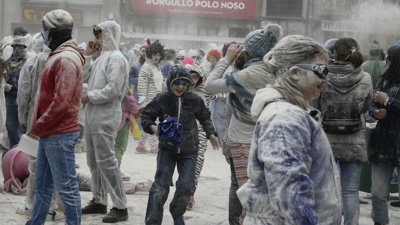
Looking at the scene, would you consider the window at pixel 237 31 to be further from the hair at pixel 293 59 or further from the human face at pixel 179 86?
the hair at pixel 293 59

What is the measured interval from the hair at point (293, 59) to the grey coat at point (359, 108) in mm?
2327

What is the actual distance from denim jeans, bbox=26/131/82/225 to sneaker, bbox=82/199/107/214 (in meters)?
1.23

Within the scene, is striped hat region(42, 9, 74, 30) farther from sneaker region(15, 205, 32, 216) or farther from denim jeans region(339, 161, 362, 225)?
denim jeans region(339, 161, 362, 225)

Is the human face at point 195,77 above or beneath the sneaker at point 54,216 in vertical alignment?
above

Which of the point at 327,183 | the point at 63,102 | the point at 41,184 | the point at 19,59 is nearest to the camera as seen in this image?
the point at 327,183

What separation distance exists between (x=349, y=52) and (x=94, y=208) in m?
3.12

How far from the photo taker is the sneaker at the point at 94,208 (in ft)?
16.3

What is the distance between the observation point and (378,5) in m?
34.4

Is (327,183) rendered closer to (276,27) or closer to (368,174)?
(276,27)

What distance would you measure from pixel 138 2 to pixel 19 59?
27342mm

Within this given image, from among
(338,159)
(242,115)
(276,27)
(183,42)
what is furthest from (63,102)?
(183,42)

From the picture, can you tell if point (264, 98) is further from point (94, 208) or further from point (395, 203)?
point (395, 203)

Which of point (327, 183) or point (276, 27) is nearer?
point (327, 183)

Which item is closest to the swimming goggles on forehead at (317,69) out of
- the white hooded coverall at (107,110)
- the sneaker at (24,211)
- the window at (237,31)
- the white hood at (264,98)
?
the white hood at (264,98)
